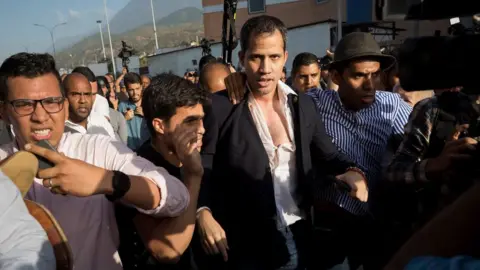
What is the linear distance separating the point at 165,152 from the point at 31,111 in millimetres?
591

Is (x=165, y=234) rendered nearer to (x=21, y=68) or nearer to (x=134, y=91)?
(x=21, y=68)

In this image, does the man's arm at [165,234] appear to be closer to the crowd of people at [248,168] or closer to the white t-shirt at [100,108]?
the crowd of people at [248,168]

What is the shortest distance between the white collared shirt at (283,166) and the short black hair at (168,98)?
0.96ft

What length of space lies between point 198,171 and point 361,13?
18080mm

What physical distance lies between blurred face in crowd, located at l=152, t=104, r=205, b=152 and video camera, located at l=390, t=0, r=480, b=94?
4.38ft

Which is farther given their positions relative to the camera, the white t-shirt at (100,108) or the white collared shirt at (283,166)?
the white t-shirt at (100,108)

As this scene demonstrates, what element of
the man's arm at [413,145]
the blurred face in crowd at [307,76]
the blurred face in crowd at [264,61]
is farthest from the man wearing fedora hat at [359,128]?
the blurred face in crowd at [307,76]

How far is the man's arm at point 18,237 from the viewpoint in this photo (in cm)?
103

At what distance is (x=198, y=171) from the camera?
1.67m

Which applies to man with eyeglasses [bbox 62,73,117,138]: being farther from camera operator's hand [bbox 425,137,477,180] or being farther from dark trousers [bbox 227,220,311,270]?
camera operator's hand [bbox 425,137,477,180]

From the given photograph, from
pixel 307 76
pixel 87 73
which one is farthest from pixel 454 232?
pixel 87 73

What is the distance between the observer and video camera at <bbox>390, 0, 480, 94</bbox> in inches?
28.1

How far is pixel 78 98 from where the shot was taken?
3531 mm

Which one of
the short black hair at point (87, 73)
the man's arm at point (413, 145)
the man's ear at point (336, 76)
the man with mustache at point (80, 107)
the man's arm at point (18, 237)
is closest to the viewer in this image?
the man's arm at point (18, 237)
